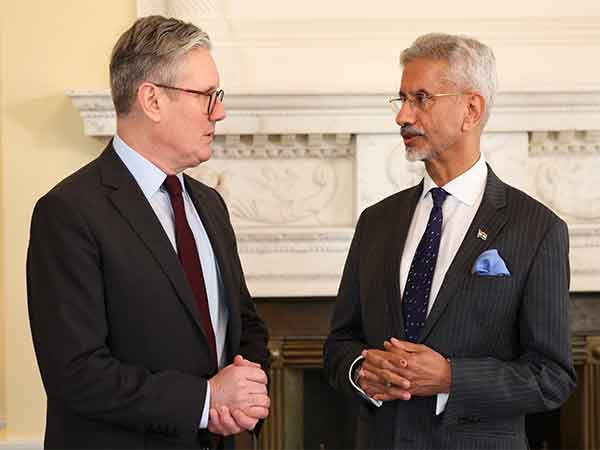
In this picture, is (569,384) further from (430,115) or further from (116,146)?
(116,146)

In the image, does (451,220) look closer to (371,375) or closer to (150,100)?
(371,375)

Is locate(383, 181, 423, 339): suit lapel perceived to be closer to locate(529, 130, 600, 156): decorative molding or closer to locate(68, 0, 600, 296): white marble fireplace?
locate(68, 0, 600, 296): white marble fireplace

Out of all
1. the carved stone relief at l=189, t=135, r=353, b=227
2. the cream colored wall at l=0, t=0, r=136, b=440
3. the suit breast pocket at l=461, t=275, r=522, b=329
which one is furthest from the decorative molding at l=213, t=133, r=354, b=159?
the suit breast pocket at l=461, t=275, r=522, b=329

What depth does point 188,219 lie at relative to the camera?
2041 millimetres

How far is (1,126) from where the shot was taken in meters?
3.33

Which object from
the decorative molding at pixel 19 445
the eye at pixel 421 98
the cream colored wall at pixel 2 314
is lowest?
the decorative molding at pixel 19 445

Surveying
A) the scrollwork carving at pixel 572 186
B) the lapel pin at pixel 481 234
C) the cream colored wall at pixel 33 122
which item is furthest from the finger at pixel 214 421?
the scrollwork carving at pixel 572 186

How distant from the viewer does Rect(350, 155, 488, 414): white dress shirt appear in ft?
6.90

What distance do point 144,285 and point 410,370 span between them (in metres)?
0.57

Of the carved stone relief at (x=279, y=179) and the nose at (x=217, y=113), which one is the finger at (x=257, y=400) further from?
the carved stone relief at (x=279, y=179)

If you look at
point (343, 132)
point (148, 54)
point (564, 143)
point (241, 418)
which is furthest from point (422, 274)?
point (564, 143)

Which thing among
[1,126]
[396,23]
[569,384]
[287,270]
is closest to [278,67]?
[396,23]

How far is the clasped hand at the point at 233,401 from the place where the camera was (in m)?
1.83

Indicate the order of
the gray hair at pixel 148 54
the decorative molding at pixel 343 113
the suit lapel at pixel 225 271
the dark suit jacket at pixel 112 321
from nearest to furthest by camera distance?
→ the dark suit jacket at pixel 112 321
the gray hair at pixel 148 54
the suit lapel at pixel 225 271
the decorative molding at pixel 343 113
